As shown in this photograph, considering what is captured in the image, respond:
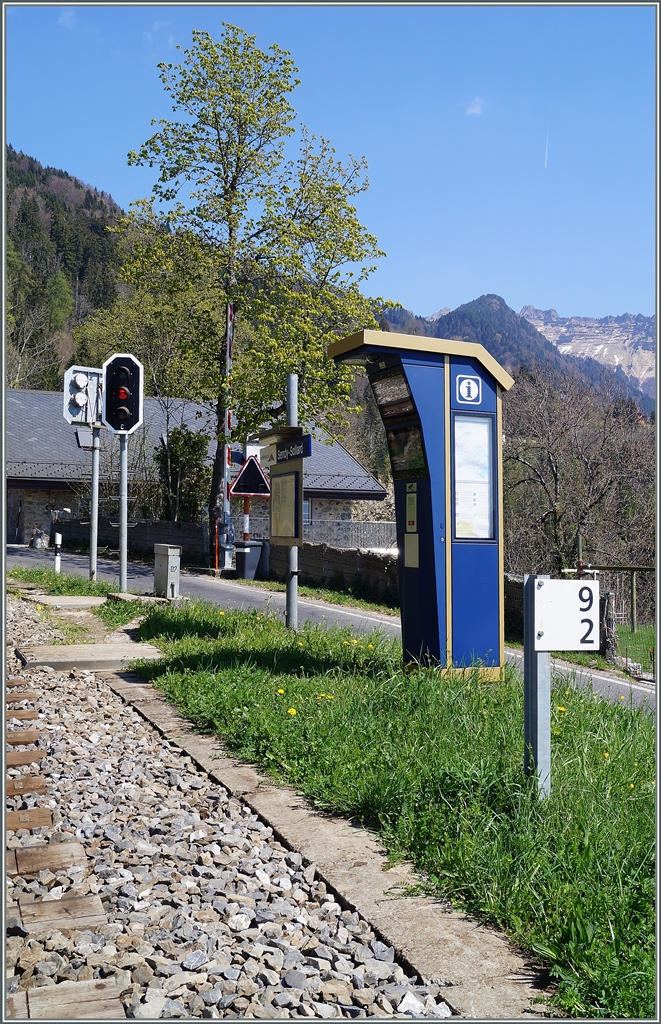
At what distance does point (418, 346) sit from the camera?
23.6ft

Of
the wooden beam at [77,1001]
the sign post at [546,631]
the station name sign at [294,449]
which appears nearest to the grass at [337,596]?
the station name sign at [294,449]

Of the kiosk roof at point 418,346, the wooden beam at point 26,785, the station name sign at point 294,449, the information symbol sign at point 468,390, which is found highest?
the kiosk roof at point 418,346

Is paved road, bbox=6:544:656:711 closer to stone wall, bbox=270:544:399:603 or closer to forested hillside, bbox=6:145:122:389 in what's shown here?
stone wall, bbox=270:544:399:603

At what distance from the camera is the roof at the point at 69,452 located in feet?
120

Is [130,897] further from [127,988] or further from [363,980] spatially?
[363,980]

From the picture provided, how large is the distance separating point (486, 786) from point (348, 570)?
15.6 metres

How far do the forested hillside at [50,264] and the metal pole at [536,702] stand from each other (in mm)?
51886

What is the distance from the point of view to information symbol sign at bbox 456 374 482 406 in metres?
7.45

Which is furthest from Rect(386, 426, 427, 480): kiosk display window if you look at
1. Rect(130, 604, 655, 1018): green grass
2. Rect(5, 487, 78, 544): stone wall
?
Rect(5, 487, 78, 544): stone wall

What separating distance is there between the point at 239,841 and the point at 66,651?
17.9ft

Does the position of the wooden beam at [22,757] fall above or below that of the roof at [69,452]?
below

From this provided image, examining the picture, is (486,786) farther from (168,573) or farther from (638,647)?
(638,647)

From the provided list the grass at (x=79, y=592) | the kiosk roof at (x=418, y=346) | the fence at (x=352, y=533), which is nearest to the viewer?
the kiosk roof at (x=418, y=346)

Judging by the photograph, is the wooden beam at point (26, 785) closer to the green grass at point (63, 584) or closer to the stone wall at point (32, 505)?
the green grass at point (63, 584)
